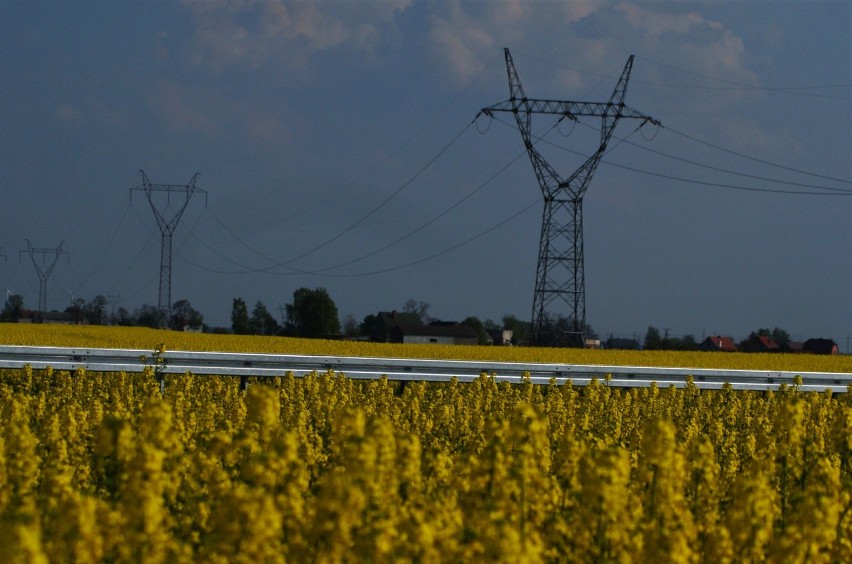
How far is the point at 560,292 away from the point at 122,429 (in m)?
47.2

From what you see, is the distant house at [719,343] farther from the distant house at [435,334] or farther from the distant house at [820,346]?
the distant house at [435,334]

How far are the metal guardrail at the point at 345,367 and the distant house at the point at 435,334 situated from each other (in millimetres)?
75999

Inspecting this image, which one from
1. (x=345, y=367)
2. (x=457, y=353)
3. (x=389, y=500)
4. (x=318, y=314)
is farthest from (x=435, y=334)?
(x=389, y=500)

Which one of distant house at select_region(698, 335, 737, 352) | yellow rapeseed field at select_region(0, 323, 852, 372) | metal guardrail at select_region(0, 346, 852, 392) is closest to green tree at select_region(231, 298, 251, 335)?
distant house at select_region(698, 335, 737, 352)

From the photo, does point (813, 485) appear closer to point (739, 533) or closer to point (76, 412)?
point (739, 533)

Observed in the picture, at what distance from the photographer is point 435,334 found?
10762cm

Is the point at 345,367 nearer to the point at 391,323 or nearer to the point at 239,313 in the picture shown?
the point at 391,323

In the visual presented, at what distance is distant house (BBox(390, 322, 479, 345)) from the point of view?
104625 millimetres

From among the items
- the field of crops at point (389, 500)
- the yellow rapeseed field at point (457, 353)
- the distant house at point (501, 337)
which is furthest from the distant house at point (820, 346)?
the field of crops at point (389, 500)

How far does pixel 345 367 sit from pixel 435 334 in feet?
279

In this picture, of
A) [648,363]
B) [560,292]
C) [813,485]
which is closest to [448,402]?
[813,485]

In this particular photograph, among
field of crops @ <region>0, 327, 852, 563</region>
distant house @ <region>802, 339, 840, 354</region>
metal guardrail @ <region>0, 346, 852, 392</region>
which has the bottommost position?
field of crops @ <region>0, 327, 852, 563</region>

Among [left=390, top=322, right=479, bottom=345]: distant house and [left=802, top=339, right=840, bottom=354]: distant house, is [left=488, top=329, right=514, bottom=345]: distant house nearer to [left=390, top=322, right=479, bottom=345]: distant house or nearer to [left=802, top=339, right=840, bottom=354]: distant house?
[left=390, top=322, right=479, bottom=345]: distant house

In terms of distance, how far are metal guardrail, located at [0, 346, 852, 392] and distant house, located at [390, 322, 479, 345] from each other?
7600 centimetres
